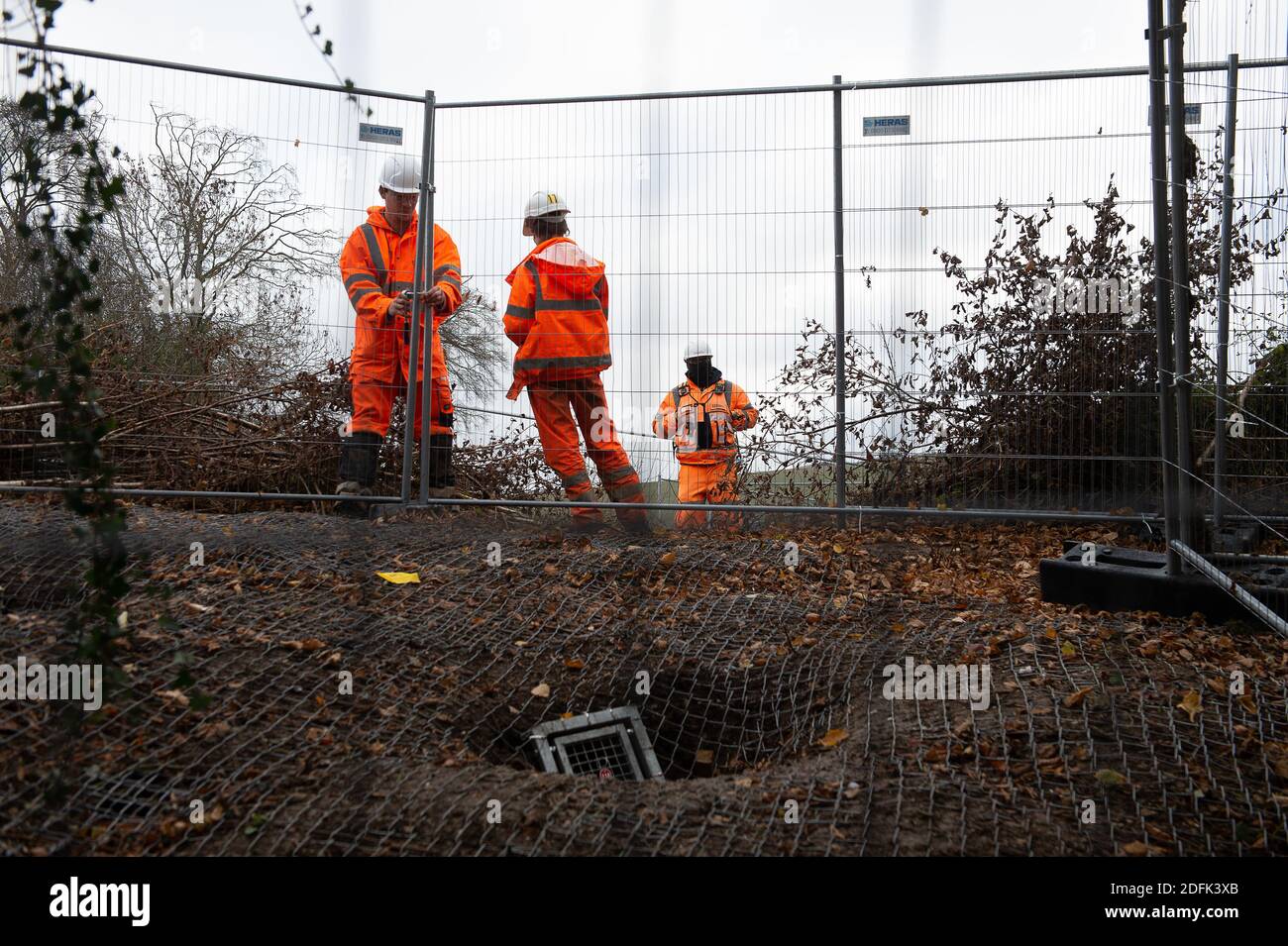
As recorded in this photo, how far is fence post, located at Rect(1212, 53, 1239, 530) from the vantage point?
5805 mm

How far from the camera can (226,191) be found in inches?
279

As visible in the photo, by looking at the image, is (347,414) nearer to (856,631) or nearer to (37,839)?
(856,631)

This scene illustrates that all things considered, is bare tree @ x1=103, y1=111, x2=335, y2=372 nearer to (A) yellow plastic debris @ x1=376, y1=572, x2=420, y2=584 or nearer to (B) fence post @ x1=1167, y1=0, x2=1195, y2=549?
(A) yellow plastic debris @ x1=376, y1=572, x2=420, y2=584

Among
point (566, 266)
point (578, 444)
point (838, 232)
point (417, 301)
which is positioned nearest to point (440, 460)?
point (578, 444)

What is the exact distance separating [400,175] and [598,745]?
4307mm

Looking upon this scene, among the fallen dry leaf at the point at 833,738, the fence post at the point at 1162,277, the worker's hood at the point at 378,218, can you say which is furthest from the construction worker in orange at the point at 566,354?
the fence post at the point at 1162,277

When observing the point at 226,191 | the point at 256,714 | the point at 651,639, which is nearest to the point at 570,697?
the point at 651,639

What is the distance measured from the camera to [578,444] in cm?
729

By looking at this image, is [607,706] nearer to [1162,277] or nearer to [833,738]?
[833,738]

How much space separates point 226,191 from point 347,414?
167cm

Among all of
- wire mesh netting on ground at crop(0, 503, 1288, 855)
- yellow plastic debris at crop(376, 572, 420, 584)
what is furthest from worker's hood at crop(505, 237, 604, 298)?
yellow plastic debris at crop(376, 572, 420, 584)

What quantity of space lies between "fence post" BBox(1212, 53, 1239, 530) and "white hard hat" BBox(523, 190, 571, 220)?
383 cm

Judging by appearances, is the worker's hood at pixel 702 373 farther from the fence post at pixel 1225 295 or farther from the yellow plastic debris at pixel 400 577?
the fence post at pixel 1225 295

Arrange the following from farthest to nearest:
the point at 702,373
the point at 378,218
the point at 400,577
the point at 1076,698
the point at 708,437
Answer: the point at 708,437
the point at 702,373
the point at 378,218
the point at 400,577
the point at 1076,698
